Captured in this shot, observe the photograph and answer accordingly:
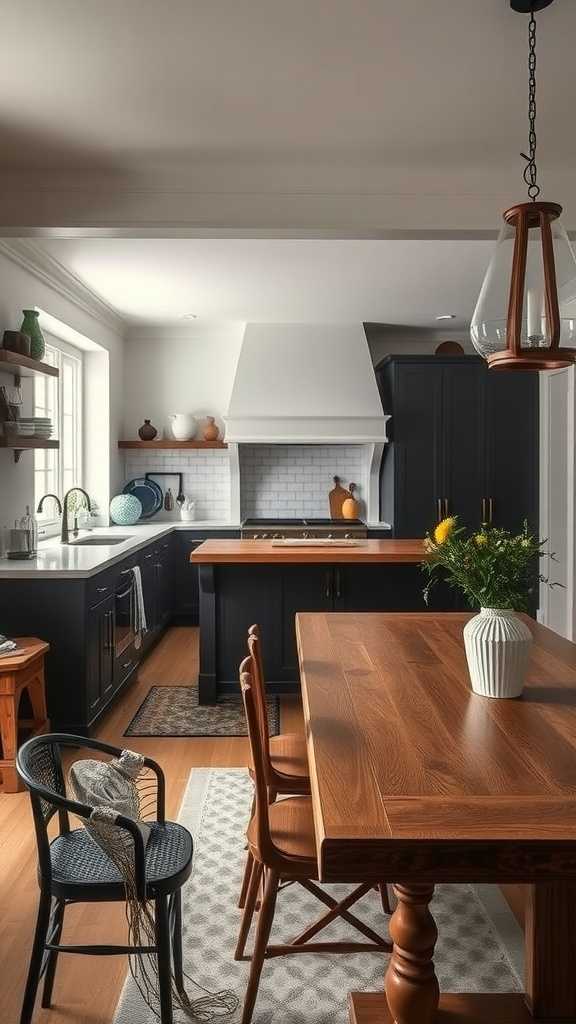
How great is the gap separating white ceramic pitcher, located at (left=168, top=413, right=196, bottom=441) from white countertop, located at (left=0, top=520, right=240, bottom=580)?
1051mm

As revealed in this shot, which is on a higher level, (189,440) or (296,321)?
(296,321)

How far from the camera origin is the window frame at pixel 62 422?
19.6ft

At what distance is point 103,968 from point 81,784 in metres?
0.76

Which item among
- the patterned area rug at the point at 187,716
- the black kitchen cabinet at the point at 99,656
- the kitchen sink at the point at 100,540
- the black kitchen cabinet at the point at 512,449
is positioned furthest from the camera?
the black kitchen cabinet at the point at 512,449

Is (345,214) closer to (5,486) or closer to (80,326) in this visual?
(5,486)

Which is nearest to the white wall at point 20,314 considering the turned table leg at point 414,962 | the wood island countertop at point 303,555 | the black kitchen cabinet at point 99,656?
the black kitchen cabinet at point 99,656

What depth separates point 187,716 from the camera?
459 cm

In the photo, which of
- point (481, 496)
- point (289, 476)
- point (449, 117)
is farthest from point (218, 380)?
point (449, 117)

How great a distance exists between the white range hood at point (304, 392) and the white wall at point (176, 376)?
548mm

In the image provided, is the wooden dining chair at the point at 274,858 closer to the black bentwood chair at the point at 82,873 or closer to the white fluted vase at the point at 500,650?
the black bentwood chair at the point at 82,873

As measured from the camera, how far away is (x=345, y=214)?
11.9 feet

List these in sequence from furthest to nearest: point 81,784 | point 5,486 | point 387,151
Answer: point 5,486 < point 387,151 < point 81,784

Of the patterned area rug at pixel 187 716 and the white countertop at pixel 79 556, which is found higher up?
the white countertop at pixel 79 556

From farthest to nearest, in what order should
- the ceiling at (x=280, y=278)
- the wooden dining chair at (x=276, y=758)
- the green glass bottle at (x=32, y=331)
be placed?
1. the ceiling at (x=280, y=278)
2. the green glass bottle at (x=32, y=331)
3. the wooden dining chair at (x=276, y=758)
